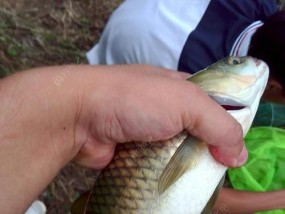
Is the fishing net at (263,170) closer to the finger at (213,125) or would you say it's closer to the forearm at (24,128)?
the finger at (213,125)

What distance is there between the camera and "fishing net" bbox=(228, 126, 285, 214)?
2166 millimetres

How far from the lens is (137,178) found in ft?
4.05

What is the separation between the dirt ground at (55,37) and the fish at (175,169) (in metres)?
1.07

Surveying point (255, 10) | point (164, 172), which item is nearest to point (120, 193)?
point (164, 172)

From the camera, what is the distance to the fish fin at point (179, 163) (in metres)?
1.19

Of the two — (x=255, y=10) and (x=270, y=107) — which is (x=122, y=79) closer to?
(x=255, y=10)

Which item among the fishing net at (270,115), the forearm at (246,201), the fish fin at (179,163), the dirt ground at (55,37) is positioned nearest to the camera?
the fish fin at (179,163)

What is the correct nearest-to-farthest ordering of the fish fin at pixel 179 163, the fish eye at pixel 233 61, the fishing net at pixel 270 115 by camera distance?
1. the fish fin at pixel 179 163
2. the fish eye at pixel 233 61
3. the fishing net at pixel 270 115

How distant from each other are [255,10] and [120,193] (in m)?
1.27

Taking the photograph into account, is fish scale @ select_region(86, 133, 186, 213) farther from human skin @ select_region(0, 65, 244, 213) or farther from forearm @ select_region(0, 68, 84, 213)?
forearm @ select_region(0, 68, 84, 213)

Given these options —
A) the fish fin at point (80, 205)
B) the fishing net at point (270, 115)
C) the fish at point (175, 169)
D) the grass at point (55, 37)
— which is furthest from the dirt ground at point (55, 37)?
the fish at point (175, 169)

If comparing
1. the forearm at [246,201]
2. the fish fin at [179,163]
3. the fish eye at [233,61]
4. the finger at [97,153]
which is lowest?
the forearm at [246,201]

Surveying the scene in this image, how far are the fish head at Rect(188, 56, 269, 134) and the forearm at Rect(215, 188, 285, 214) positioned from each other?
720 mm

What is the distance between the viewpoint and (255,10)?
2.24 m
